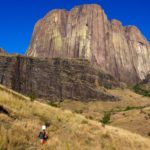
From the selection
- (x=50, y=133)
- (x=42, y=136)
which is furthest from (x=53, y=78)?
(x=42, y=136)

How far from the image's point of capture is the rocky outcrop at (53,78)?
13262 cm

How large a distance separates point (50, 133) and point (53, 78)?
395 ft

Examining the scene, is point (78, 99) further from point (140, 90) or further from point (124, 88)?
point (140, 90)

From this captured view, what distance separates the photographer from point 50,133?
17.4 meters

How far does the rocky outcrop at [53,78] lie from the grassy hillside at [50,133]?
108 meters

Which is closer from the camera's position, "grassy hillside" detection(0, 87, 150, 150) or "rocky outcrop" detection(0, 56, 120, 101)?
"grassy hillside" detection(0, 87, 150, 150)

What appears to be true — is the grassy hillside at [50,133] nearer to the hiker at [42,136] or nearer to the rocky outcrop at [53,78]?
the hiker at [42,136]

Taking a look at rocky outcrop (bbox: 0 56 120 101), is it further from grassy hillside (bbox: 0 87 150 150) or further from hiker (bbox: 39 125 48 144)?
hiker (bbox: 39 125 48 144)

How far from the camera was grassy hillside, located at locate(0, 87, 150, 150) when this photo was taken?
598 inches

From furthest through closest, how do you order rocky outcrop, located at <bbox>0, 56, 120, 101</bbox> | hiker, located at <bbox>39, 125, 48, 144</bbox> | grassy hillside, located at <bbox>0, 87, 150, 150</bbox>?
rocky outcrop, located at <bbox>0, 56, 120, 101</bbox>
hiker, located at <bbox>39, 125, 48, 144</bbox>
grassy hillside, located at <bbox>0, 87, 150, 150</bbox>

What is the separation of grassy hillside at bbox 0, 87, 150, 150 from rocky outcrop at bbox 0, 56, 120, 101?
108 meters

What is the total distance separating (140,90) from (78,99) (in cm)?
5352

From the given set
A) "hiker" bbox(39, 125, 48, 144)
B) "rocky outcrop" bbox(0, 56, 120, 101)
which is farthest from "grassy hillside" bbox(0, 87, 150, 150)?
"rocky outcrop" bbox(0, 56, 120, 101)

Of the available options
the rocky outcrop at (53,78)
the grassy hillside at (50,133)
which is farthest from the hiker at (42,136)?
the rocky outcrop at (53,78)
